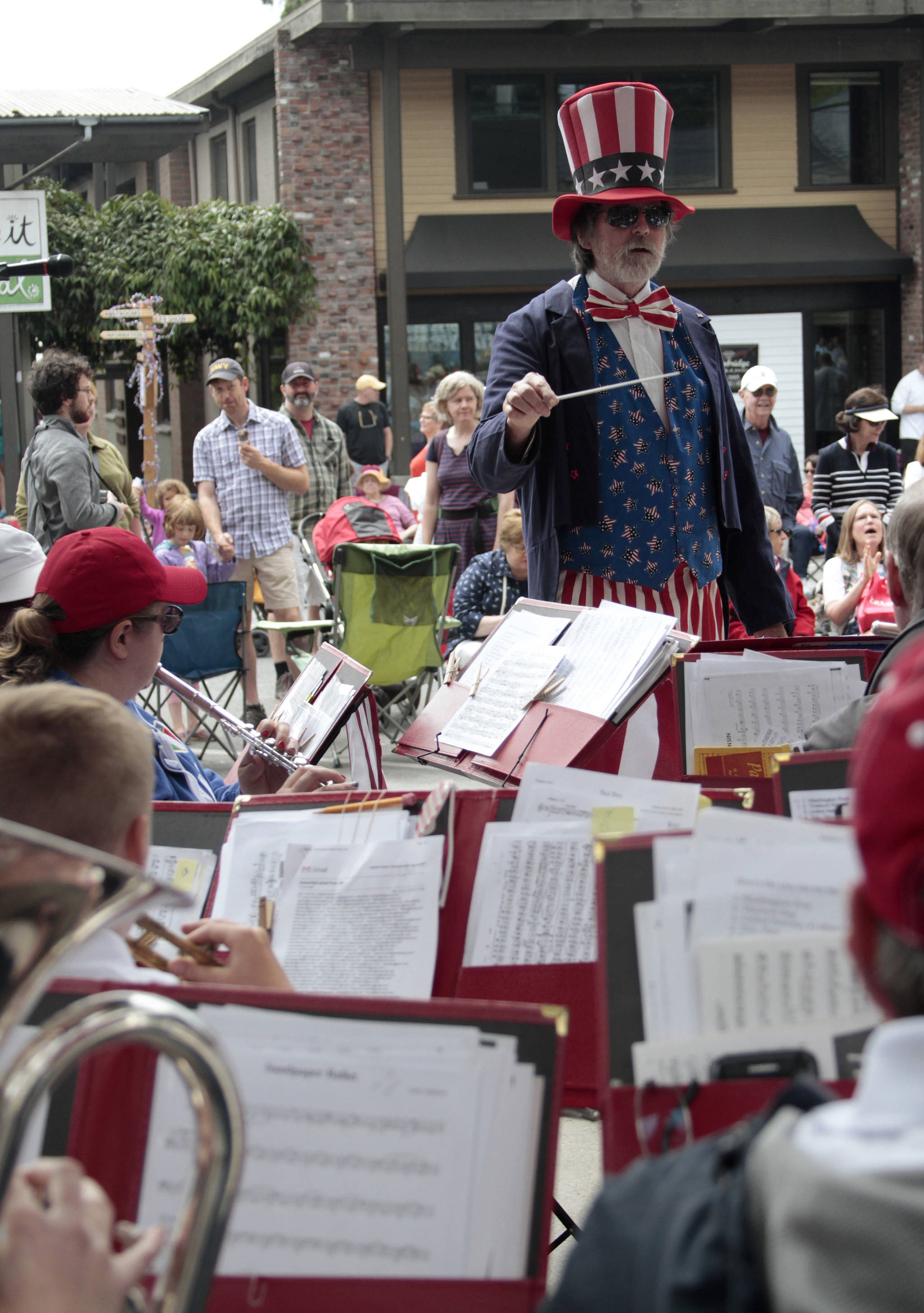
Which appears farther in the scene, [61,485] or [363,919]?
[61,485]

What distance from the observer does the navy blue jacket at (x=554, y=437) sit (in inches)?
126

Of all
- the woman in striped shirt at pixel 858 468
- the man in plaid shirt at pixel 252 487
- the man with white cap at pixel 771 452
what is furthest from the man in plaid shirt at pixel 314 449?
the woman in striped shirt at pixel 858 468

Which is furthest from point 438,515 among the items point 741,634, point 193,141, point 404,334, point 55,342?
point 193,141

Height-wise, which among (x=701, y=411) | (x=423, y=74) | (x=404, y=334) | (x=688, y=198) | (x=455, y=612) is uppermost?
(x=423, y=74)

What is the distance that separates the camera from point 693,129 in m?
17.5

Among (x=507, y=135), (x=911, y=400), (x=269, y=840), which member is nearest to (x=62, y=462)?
(x=269, y=840)

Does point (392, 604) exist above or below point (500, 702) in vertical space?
below

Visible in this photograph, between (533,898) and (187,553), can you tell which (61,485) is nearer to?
(187,553)

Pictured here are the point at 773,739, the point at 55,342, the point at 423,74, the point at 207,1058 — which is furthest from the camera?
the point at 55,342

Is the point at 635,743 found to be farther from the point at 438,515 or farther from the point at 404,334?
the point at 404,334

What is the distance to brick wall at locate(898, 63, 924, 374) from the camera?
57.4 feet

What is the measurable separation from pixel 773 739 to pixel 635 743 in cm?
28

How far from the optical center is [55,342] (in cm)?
1888

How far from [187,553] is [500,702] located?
510 cm
